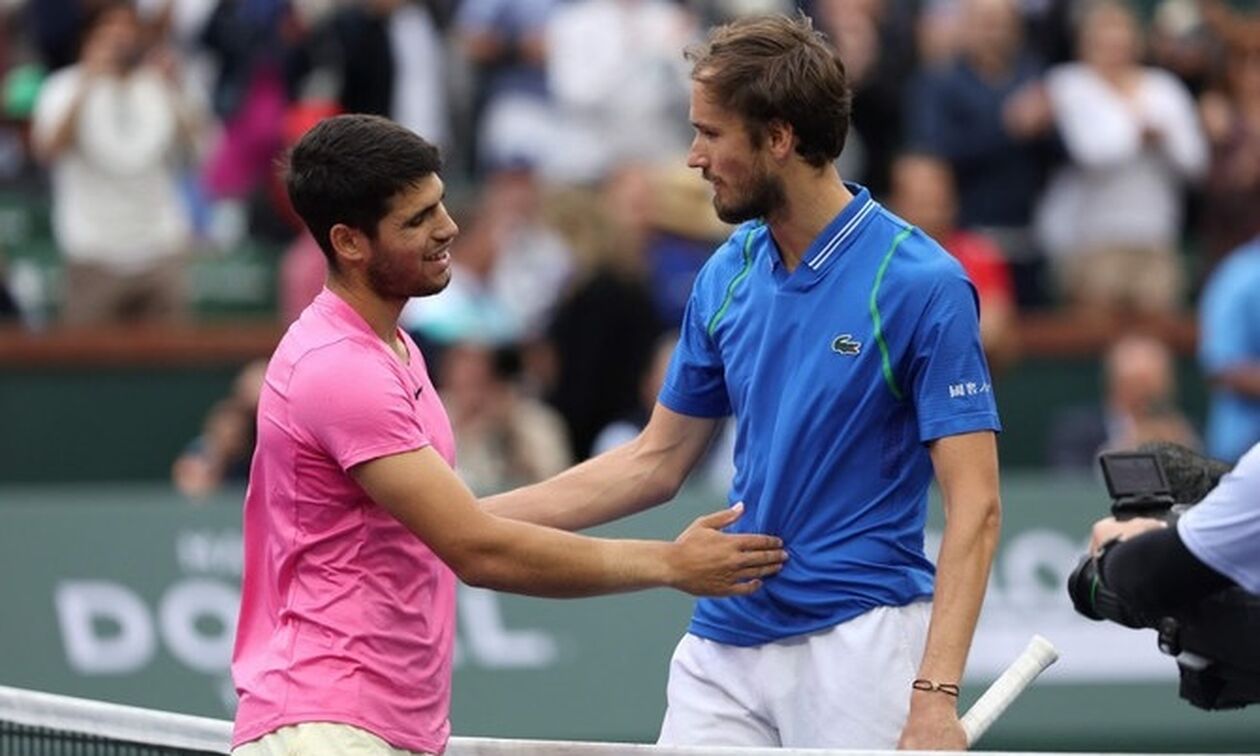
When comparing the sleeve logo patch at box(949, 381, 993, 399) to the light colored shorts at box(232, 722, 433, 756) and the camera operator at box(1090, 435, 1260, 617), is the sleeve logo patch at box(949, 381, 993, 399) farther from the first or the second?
the light colored shorts at box(232, 722, 433, 756)

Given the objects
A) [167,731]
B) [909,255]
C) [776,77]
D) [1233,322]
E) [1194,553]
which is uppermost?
[776,77]

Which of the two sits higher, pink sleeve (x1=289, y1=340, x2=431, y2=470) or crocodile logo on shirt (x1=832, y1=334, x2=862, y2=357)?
crocodile logo on shirt (x1=832, y1=334, x2=862, y2=357)

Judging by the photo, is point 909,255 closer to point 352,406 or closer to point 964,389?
point 964,389

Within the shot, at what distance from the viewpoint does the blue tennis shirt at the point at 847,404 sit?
17.1 ft

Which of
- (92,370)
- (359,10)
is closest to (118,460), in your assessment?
(92,370)

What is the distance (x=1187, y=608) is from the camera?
497cm

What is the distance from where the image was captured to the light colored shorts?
4.82 metres

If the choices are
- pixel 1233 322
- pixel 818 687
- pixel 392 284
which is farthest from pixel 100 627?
pixel 392 284

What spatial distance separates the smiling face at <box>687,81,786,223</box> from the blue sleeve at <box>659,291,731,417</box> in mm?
409

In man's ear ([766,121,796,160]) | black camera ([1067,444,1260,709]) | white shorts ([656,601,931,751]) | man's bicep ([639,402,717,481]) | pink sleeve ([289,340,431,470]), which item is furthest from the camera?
man's bicep ([639,402,717,481])

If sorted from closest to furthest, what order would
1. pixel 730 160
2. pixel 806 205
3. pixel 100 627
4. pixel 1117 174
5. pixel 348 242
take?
pixel 348 242 < pixel 730 160 < pixel 806 205 < pixel 100 627 < pixel 1117 174

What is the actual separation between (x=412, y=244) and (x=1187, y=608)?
60.8 inches

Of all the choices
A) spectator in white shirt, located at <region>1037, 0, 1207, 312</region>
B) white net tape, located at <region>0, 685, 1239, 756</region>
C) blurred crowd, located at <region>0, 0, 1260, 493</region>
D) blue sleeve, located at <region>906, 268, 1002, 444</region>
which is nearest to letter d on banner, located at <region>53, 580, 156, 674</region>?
blurred crowd, located at <region>0, 0, 1260, 493</region>

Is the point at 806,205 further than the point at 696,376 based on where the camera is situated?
No
